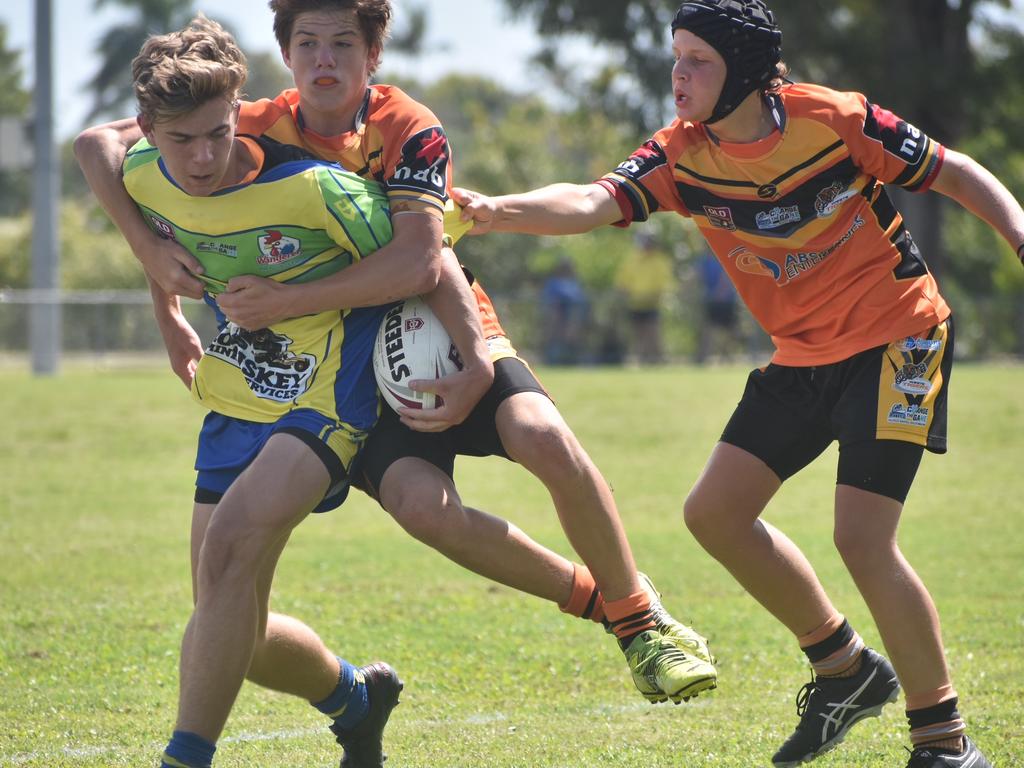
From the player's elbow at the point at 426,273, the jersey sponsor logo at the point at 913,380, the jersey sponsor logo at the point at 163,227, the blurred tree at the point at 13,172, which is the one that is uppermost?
the jersey sponsor logo at the point at 163,227

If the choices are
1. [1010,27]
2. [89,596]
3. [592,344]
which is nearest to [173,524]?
[89,596]

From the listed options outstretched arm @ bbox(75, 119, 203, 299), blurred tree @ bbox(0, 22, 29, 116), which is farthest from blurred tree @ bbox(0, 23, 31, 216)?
outstretched arm @ bbox(75, 119, 203, 299)

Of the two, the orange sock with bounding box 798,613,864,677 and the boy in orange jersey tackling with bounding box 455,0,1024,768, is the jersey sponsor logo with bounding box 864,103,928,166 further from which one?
the orange sock with bounding box 798,613,864,677

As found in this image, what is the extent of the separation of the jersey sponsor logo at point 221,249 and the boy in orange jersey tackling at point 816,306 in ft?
2.74

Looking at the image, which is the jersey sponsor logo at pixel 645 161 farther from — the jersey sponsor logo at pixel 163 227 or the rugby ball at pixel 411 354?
the jersey sponsor logo at pixel 163 227

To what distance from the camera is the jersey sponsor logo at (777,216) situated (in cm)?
452

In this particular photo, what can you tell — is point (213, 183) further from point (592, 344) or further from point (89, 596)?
point (592, 344)

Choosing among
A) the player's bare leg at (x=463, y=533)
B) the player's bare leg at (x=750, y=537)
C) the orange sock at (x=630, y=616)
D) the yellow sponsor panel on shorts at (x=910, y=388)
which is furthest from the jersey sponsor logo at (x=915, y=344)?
the player's bare leg at (x=463, y=533)

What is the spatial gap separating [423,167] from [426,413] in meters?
0.76

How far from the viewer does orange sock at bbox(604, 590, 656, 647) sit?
4395 millimetres

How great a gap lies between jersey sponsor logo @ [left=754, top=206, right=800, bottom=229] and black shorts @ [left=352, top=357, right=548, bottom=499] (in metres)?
0.93

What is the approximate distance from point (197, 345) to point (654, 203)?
170 cm

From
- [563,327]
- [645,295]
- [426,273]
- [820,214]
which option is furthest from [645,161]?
[563,327]

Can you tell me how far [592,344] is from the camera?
23469 mm
